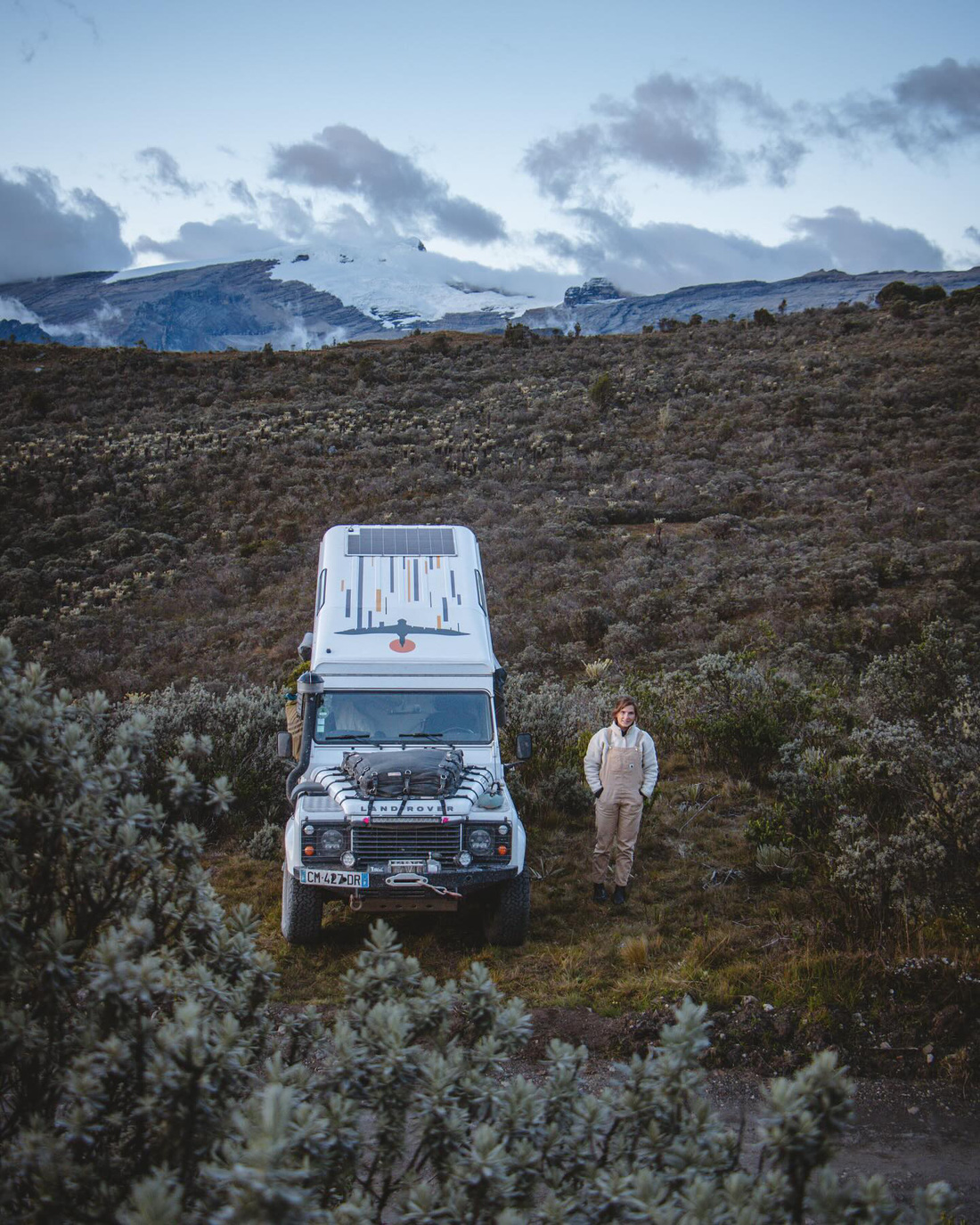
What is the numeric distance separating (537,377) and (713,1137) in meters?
36.7

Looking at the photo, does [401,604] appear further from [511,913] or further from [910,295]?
[910,295]

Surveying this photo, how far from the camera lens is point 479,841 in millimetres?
6629

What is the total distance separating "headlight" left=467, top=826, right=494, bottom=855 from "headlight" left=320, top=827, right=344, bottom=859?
1.04 meters

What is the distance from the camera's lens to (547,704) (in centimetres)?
1151

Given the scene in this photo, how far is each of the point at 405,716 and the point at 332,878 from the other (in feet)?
5.64

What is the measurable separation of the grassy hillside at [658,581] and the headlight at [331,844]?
0.98 meters

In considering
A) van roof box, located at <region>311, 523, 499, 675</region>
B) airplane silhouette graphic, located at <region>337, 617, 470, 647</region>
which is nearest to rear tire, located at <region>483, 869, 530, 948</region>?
van roof box, located at <region>311, 523, 499, 675</region>

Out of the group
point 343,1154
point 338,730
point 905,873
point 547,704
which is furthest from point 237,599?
point 343,1154

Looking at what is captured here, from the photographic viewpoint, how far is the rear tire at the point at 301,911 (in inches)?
264

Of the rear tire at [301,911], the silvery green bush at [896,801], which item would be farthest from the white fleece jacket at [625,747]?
the rear tire at [301,911]

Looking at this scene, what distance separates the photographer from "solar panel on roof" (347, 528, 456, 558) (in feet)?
30.4

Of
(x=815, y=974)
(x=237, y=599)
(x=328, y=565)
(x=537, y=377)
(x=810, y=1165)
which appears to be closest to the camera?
(x=810, y=1165)

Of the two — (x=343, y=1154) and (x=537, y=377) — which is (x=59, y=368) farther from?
(x=343, y=1154)

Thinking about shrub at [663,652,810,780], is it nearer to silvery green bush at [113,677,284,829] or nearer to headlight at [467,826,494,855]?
headlight at [467,826,494,855]
